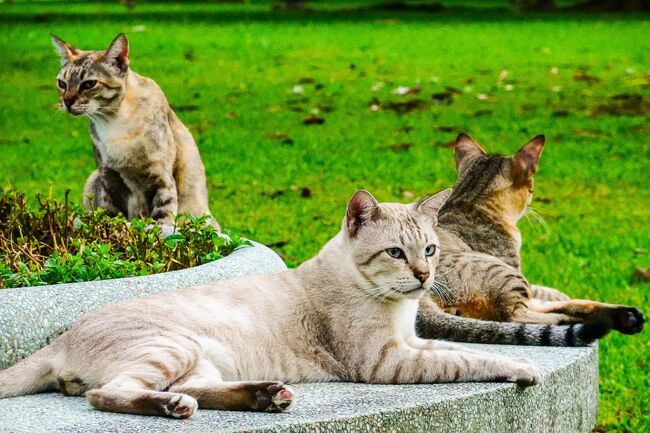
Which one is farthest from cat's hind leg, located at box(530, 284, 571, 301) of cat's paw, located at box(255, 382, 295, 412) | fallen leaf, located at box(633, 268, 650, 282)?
cat's paw, located at box(255, 382, 295, 412)

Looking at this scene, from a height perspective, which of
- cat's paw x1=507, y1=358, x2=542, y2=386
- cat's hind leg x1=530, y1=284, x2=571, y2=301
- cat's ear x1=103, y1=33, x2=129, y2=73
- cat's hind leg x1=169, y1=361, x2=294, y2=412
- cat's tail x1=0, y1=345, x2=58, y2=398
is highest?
cat's ear x1=103, y1=33, x2=129, y2=73

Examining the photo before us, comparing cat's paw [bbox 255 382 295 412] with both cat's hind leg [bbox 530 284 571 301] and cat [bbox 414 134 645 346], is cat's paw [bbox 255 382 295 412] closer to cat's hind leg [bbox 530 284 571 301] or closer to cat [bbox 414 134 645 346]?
cat [bbox 414 134 645 346]

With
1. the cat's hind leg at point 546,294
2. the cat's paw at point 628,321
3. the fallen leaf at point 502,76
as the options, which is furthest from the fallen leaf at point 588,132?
the cat's paw at point 628,321

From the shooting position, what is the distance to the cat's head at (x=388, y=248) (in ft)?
14.6

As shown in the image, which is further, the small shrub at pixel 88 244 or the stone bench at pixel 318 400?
the small shrub at pixel 88 244

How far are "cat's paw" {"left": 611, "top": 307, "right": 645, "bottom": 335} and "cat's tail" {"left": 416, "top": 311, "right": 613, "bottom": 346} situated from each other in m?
0.46

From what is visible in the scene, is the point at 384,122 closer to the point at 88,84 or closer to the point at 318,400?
the point at 88,84

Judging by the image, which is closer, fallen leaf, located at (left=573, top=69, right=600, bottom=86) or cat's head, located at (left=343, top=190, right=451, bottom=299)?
cat's head, located at (left=343, top=190, right=451, bottom=299)

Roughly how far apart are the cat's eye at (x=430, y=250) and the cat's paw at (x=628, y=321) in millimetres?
1260

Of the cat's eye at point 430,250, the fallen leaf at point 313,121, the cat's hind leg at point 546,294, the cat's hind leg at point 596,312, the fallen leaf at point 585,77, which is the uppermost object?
Result: the cat's eye at point 430,250

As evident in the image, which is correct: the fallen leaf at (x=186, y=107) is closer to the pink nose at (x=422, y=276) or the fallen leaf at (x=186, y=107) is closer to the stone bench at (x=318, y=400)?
the stone bench at (x=318, y=400)

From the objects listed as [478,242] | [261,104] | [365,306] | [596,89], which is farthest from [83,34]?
[365,306]

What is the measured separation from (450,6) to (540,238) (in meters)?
21.6

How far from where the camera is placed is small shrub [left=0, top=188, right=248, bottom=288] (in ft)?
16.1
